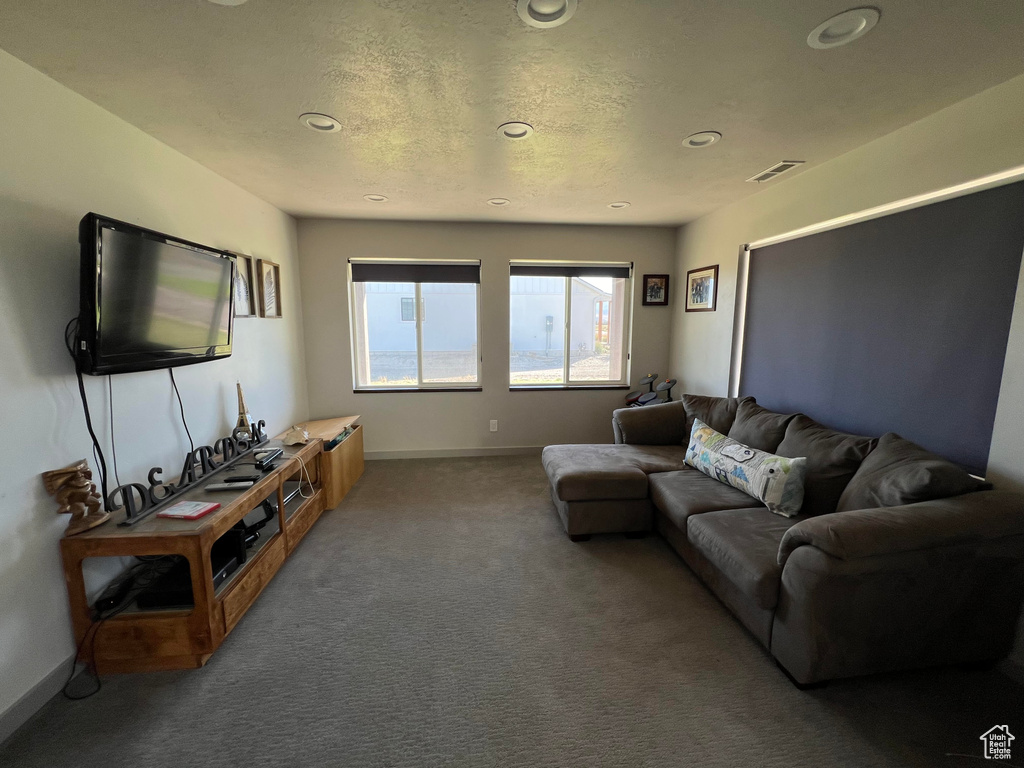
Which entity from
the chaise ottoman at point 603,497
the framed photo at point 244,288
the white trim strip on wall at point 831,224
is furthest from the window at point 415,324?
the white trim strip on wall at point 831,224

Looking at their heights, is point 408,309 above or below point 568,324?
above

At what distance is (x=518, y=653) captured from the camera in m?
1.78

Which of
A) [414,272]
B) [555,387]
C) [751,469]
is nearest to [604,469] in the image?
[751,469]

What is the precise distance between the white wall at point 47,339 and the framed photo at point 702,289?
4.00m

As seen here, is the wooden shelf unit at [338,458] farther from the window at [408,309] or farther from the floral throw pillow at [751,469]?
the floral throw pillow at [751,469]

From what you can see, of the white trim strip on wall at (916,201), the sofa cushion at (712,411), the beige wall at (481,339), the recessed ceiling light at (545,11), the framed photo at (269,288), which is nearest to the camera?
the recessed ceiling light at (545,11)

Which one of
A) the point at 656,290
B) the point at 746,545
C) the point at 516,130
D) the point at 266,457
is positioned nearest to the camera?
the point at 746,545

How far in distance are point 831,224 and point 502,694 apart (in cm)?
314

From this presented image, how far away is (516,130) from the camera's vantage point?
2.05 m

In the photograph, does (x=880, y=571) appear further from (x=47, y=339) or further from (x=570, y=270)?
(x=570, y=270)

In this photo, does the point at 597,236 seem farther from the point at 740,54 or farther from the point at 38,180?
the point at 38,180

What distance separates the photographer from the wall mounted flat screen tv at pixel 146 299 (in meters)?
1.59

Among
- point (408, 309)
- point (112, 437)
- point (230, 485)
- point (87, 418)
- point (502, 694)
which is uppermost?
point (408, 309)

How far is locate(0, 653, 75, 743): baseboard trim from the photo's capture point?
1405 mm
